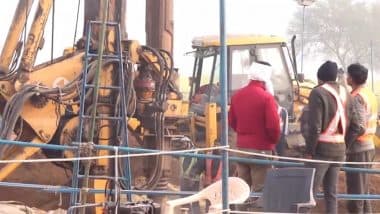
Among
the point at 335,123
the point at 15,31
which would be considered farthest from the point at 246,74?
the point at 335,123

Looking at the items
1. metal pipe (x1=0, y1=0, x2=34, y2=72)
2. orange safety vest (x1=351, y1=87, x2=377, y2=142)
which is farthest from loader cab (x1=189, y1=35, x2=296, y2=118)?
orange safety vest (x1=351, y1=87, x2=377, y2=142)

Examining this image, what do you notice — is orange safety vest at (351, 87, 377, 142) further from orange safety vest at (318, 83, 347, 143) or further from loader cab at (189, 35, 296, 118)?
loader cab at (189, 35, 296, 118)

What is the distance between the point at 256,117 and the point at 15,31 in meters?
4.56

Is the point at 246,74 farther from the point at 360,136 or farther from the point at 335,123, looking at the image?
the point at 335,123

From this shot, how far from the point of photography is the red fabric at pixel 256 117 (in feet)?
24.9

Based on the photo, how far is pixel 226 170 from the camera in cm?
605

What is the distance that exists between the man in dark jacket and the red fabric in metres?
0.38

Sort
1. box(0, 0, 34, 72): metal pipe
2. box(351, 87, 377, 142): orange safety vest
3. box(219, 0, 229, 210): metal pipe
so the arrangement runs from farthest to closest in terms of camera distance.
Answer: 1. box(0, 0, 34, 72): metal pipe
2. box(351, 87, 377, 142): orange safety vest
3. box(219, 0, 229, 210): metal pipe

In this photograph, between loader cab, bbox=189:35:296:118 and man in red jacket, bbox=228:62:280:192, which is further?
loader cab, bbox=189:35:296:118

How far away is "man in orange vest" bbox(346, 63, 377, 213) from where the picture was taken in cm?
811

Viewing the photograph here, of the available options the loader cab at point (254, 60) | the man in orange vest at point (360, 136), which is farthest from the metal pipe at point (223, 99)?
the loader cab at point (254, 60)

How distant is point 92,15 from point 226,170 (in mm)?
6315

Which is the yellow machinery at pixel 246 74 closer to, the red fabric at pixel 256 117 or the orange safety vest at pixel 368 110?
the orange safety vest at pixel 368 110

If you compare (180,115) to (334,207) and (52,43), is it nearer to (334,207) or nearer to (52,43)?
(52,43)
